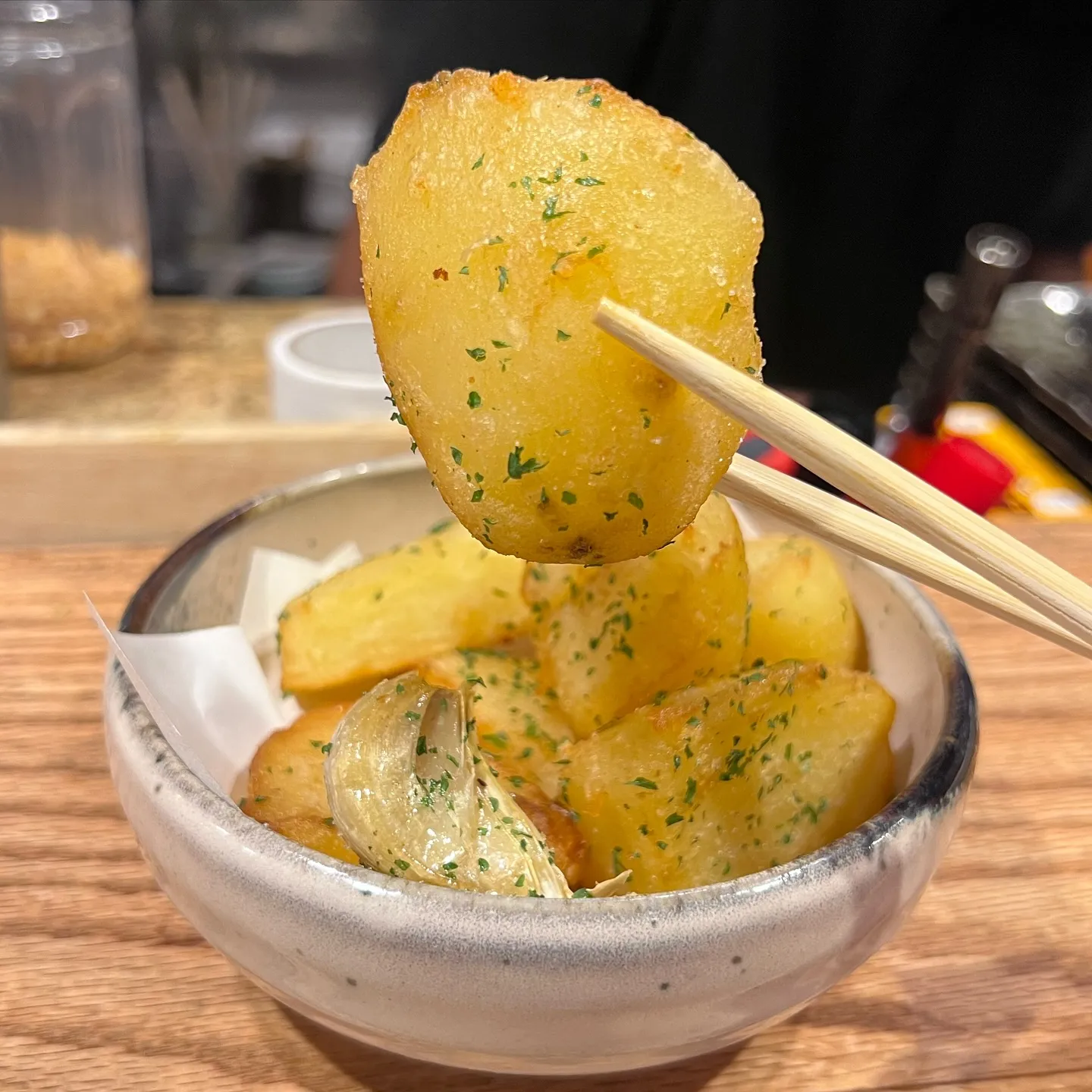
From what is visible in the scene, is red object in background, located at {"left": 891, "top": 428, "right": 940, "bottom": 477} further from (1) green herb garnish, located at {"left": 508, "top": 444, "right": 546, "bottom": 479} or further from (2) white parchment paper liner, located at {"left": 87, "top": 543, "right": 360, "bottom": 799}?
(1) green herb garnish, located at {"left": 508, "top": 444, "right": 546, "bottom": 479}

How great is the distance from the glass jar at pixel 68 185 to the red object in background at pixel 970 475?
115 cm

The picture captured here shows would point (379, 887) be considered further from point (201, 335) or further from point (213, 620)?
point (201, 335)

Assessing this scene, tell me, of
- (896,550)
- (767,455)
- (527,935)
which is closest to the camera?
(527,935)

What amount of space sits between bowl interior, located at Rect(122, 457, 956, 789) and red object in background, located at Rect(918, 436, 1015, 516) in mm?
596

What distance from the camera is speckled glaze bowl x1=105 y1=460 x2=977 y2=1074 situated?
37cm

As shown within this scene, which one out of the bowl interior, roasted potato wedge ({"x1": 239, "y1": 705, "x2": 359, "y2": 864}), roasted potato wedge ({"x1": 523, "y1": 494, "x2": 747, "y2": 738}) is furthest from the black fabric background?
roasted potato wedge ({"x1": 239, "y1": 705, "x2": 359, "y2": 864})

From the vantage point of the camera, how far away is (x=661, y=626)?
0.56m

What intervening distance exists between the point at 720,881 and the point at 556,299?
0.87 feet

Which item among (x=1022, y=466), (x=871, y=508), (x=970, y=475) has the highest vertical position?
(x=871, y=508)

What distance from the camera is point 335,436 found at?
3.47 feet

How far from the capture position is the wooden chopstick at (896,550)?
47 cm

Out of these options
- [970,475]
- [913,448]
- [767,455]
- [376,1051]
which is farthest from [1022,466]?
[376,1051]

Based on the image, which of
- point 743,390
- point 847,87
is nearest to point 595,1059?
point 743,390

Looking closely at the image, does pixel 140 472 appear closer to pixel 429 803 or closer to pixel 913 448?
pixel 429 803
